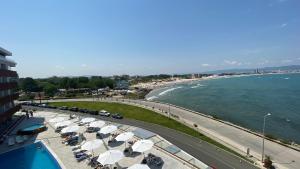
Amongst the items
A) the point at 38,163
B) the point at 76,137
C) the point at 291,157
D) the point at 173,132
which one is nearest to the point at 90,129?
the point at 76,137

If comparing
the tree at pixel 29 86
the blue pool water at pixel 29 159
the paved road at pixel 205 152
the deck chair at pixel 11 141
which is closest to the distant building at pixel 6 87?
the deck chair at pixel 11 141

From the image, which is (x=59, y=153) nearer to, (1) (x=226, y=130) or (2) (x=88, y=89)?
(1) (x=226, y=130)

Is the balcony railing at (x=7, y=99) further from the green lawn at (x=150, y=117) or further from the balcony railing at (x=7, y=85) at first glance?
the green lawn at (x=150, y=117)

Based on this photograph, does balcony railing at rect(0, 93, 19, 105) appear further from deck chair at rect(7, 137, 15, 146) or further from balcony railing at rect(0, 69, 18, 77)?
deck chair at rect(7, 137, 15, 146)

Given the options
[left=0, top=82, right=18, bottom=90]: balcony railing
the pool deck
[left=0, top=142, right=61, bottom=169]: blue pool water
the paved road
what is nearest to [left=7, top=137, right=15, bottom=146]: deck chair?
the pool deck

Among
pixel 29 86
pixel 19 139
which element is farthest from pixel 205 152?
pixel 29 86

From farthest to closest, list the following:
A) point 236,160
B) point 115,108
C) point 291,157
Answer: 1. point 115,108
2. point 291,157
3. point 236,160

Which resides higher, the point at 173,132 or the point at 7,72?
the point at 7,72
